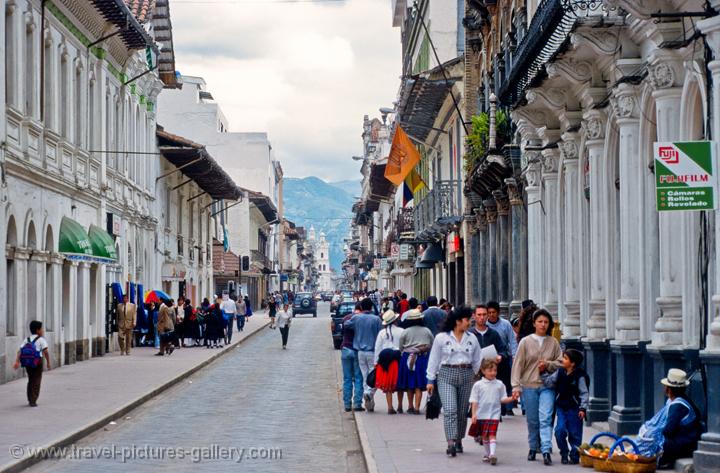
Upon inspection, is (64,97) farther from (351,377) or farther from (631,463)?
(631,463)

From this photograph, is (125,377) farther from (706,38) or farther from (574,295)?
(706,38)

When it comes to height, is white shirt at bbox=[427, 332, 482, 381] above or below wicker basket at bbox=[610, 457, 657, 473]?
above

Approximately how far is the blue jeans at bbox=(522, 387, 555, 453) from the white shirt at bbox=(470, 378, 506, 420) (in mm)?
283

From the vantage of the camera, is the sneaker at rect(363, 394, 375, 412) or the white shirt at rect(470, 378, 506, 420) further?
the sneaker at rect(363, 394, 375, 412)

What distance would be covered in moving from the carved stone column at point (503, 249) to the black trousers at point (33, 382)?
1226 cm

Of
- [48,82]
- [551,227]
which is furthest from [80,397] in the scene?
[48,82]

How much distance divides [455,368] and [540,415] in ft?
4.76

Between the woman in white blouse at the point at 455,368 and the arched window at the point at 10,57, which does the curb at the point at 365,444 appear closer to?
the woman in white blouse at the point at 455,368

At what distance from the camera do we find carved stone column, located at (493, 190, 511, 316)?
28969 millimetres

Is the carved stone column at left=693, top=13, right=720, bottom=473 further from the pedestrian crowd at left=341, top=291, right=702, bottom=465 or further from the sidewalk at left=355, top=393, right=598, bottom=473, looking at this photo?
the sidewalk at left=355, top=393, right=598, bottom=473

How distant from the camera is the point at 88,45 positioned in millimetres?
32969

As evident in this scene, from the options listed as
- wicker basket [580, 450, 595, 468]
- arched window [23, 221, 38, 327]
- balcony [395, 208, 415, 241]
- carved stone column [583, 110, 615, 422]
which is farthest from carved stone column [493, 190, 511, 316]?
balcony [395, 208, 415, 241]

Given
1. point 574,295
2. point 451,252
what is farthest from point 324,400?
point 451,252

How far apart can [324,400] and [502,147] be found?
7.14 metres
